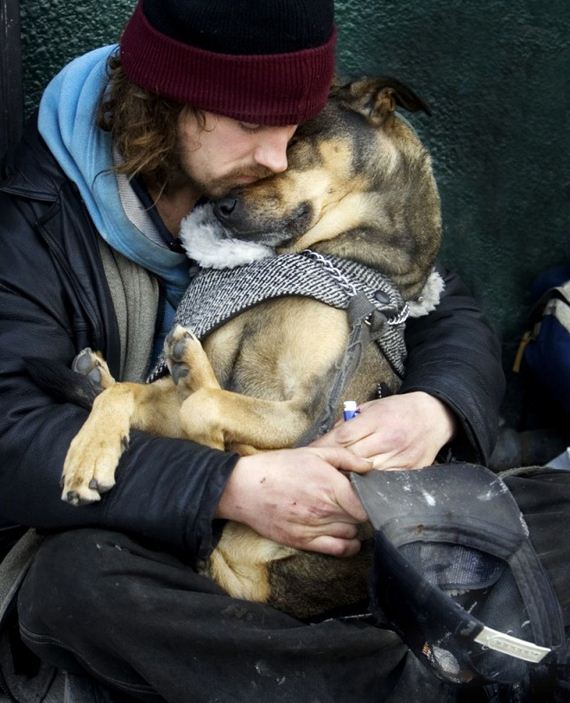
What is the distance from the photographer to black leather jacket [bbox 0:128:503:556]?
239 cm

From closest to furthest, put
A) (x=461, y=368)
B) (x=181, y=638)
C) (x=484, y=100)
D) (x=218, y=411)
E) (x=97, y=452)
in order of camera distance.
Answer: (x=181, y=638) < (x=97, y=452) < (x=218, y=411) < (x=461, y=368) < (x=484, y=100)

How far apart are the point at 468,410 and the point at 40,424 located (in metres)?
1.06

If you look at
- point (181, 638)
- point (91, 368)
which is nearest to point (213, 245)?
point (91, 368)

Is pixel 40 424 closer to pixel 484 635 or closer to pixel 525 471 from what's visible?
pixel 484 635

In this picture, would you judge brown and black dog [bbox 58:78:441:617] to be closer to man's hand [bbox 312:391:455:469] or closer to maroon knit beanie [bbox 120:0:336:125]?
man's hand [bbox 312:391:455:469]

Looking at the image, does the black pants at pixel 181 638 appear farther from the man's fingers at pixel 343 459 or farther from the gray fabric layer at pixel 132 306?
the gray fabric layer at pixel 132 306

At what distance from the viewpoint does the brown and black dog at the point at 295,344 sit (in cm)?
253

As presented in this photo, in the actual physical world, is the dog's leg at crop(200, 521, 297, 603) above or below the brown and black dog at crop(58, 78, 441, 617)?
below

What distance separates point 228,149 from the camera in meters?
2.68

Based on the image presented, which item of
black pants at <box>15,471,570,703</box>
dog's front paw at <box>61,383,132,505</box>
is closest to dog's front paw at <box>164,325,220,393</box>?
dog's front paw at <box>61,383,132,505</box>

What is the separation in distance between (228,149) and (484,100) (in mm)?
1438

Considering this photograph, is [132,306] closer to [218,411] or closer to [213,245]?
[213,245]

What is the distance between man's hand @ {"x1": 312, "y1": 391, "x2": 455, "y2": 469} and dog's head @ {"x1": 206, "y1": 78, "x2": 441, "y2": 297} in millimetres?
418

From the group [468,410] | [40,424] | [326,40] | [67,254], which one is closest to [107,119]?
[67,254]
